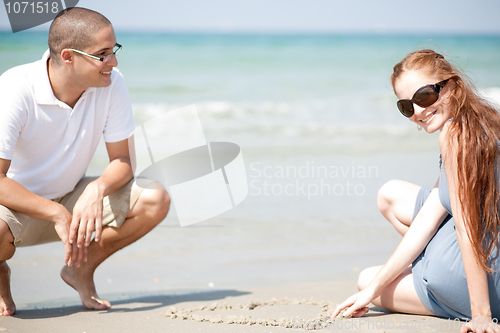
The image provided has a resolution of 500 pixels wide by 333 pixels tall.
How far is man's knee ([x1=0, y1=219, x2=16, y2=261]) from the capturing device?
7.38ft

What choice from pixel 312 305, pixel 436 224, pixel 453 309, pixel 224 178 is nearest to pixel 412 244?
pixel 436 224

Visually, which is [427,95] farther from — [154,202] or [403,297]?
[154,202]

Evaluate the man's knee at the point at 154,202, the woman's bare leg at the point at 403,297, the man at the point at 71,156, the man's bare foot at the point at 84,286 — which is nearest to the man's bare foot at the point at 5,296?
the man at the point at 71,156

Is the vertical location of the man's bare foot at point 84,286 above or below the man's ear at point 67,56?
below

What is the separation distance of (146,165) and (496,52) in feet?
70.9

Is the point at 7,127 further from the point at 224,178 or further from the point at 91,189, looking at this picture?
the point at 224,178

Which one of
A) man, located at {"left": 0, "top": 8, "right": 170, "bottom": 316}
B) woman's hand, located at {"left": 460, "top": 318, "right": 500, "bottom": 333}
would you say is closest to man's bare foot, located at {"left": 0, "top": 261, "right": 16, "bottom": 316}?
man, located at {"left": 0, "top": 8, "right": 170, "bottom": 316}

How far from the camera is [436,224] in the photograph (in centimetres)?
207

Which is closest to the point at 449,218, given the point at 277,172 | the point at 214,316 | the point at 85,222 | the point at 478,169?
the point at 478,169

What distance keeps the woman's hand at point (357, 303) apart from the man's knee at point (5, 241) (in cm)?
163

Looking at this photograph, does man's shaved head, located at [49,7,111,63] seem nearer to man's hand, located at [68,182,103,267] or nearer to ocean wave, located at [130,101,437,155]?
man's hand, located at [68,182,103,267]

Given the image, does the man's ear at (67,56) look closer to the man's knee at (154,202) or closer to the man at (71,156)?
the man at (71,156)

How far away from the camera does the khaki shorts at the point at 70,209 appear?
2368 millimetres

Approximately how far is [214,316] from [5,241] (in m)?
1.10
